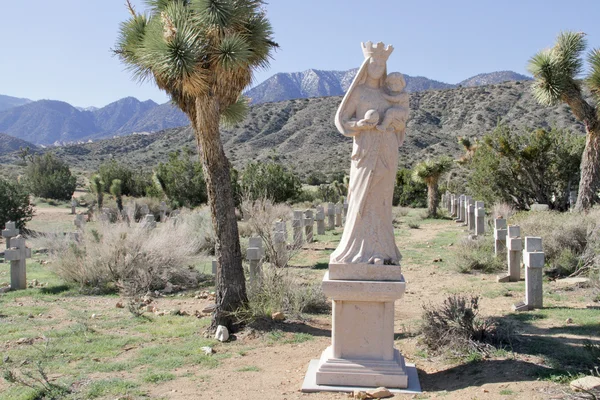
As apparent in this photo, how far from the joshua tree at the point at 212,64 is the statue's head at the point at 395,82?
2.26 meters

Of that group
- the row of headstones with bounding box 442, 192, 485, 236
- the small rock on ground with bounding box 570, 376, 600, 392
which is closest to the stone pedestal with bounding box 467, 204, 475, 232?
the row of headstones with bounding box 442, 192, 485, 236

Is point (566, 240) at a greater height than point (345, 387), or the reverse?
point (566, 240)

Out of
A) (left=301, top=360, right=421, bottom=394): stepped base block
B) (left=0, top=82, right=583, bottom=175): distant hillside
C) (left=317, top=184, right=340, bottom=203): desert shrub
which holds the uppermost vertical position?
(left=0, top=82, right=583, bottom=175): distant hillside

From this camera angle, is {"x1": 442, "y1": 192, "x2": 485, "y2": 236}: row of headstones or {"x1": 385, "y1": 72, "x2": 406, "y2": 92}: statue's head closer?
{"x1": 385, "y1": 72, "x2": 406, "y2": 92}: statue's head

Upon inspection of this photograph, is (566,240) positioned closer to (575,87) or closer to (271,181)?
(575,87)

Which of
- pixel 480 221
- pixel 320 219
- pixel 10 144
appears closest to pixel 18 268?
pixel 320 219

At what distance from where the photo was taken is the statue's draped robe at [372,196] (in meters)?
5.36

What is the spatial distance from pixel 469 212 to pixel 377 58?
526 inches

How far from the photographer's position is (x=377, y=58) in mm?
5496

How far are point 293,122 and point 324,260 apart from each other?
49.2 meters

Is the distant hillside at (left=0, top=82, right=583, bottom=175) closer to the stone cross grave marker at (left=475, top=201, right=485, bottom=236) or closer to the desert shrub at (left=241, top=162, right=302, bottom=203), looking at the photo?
the desert shrub at (left=241, top=162, right=302, bottom=203)

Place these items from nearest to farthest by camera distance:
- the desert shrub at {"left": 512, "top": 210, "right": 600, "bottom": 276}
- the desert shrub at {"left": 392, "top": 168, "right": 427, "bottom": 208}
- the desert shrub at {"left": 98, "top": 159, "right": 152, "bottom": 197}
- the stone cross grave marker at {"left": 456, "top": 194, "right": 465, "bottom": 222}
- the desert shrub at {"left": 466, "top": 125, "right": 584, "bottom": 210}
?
1. the desert shrub at {"left": 512, "top": 210, "right": 600, "bottom": 276}
2. the desert shrub at {"left": 466, "top": 125, "right": 584, "bottom": 210}
3. the stone cross grave marker at {"left": 456, "top": 194, "right": 465, "bottom": 222}
4. the desert shrub at {"left": 392, "top": 168, "right": 427, "bottom": 208}
5. the desert shrub at {"left": 98, "top": 159, "right": 152, "bottom": 197}

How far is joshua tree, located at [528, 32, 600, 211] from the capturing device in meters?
13.6

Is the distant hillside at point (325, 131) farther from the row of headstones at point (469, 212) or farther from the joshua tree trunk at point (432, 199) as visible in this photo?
the row of headstones at point (469, 212)
